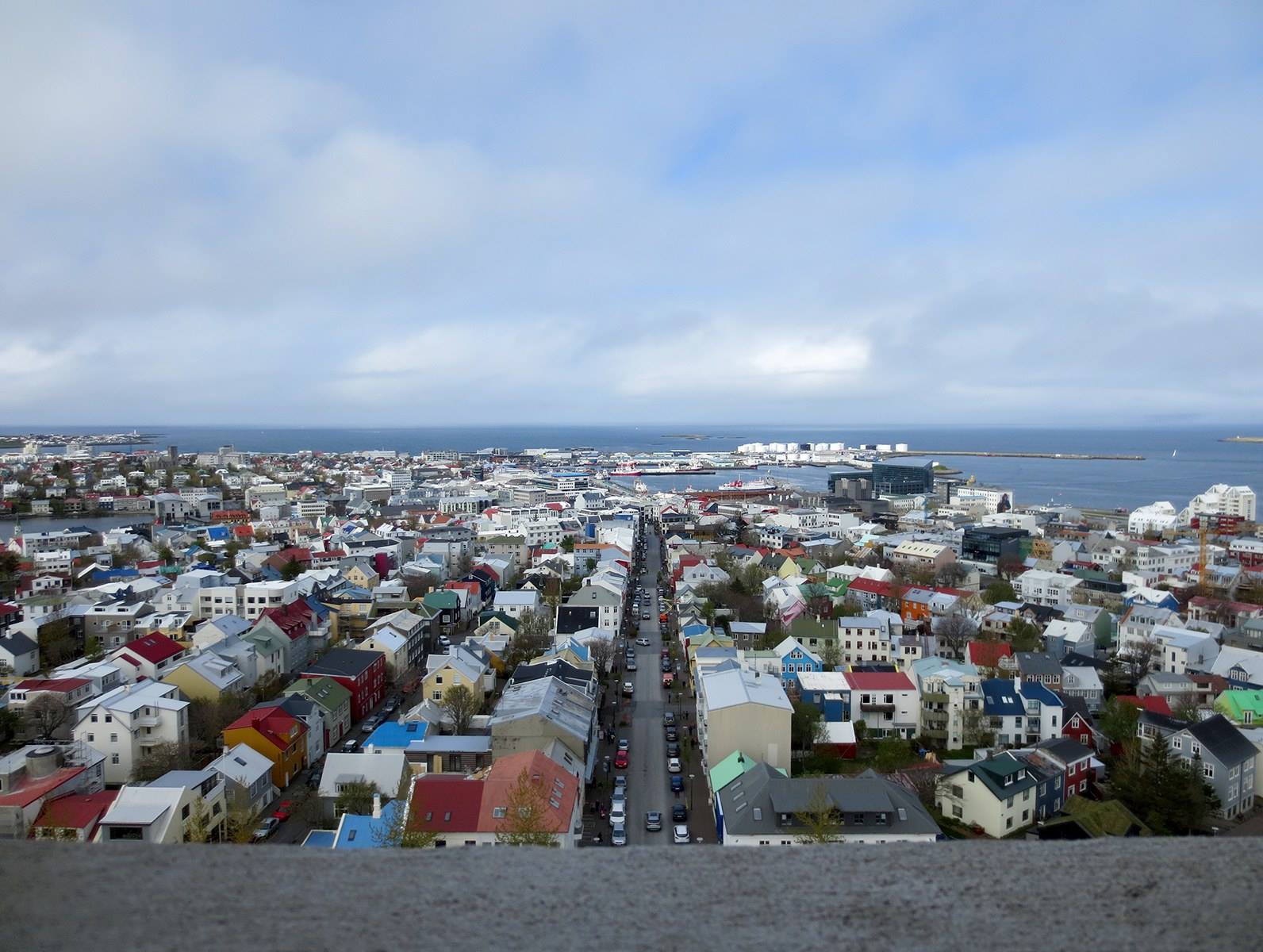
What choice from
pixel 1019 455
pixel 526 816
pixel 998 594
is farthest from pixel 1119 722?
pixel 1019 455

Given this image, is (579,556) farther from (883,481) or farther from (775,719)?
(883,481)

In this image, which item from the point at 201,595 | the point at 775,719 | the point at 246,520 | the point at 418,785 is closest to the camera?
the point at 418,785

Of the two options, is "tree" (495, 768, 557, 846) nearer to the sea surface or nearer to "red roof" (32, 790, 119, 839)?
"red roof" (32, 790, 119, 839)

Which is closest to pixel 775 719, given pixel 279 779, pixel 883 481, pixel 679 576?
pixel 279 779

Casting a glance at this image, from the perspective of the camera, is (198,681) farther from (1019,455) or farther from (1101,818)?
(1019,455)

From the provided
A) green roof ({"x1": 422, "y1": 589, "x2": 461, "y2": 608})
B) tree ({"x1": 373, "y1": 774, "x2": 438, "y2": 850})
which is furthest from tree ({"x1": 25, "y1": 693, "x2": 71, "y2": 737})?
green roof ({"x1": 422, "y1": 589, "x2": 461, "y2": 608})
